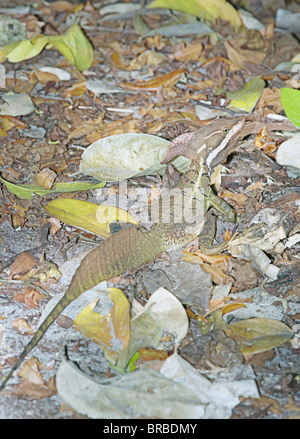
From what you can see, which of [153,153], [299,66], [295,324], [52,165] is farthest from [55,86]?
[295,324]

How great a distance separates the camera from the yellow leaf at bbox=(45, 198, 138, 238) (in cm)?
415

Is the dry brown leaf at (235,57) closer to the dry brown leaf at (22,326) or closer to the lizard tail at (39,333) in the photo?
the lizard tail at (39,333)

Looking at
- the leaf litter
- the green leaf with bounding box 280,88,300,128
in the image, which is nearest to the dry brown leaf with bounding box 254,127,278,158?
the leaf litter

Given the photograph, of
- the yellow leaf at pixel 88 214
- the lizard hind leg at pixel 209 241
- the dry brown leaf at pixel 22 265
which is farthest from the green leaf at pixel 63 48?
the dry brown leaf at pixel 22 265

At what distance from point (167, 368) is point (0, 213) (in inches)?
74.7

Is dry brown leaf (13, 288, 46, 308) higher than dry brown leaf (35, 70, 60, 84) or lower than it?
lower

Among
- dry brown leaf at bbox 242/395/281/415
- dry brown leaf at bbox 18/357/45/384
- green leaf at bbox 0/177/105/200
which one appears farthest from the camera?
green leaf at bbox 0/177/105/200

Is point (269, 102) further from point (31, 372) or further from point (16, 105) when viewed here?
point (31, 372)

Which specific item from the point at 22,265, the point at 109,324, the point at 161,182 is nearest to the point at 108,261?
the point at 109,324

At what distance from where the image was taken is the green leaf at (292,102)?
169 inches

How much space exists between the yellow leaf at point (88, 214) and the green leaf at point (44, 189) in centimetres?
11

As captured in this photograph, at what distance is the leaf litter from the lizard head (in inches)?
7.2

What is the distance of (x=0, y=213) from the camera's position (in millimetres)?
4383

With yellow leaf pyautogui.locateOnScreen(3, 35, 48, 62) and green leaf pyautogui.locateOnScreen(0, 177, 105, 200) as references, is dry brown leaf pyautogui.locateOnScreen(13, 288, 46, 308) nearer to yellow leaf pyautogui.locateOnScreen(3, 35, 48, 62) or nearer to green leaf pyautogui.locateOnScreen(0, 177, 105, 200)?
green leaf pyautogui.locateOnScreen(0, 177, 105, 200)
